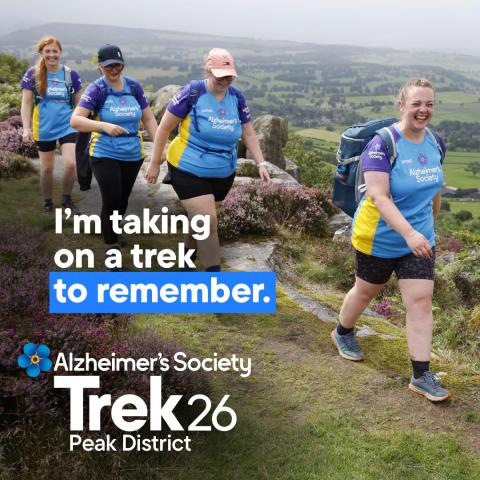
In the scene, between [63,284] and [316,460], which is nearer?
[316,460]

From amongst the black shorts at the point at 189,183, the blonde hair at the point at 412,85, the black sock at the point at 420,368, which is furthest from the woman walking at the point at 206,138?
the black sock at the point at 420,368

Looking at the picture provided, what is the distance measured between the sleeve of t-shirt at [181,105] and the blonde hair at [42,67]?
11.6 ft

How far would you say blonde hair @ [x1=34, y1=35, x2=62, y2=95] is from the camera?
879cm

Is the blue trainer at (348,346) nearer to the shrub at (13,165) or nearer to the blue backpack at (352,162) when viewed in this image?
→ the blue backpack at (352,162)

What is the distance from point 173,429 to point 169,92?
1898 centimetres

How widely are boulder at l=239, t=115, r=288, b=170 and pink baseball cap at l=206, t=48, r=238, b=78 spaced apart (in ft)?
46.9

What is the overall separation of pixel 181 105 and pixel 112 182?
5.78 ft

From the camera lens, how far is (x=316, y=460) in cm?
408

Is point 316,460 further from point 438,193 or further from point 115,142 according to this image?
point 115,142

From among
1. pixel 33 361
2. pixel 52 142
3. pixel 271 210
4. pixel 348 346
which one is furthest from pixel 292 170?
pixel 33 361

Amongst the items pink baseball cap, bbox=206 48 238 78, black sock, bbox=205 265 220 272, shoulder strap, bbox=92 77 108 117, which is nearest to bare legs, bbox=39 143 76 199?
shoulder strap, bbox=92 77 108 117

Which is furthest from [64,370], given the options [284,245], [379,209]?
[284,245]

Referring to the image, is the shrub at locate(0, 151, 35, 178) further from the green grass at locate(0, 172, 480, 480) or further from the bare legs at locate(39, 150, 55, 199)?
the green grass at locate(0, 172, 480, 480)

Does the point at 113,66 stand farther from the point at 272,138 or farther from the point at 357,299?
the point at 272,138
